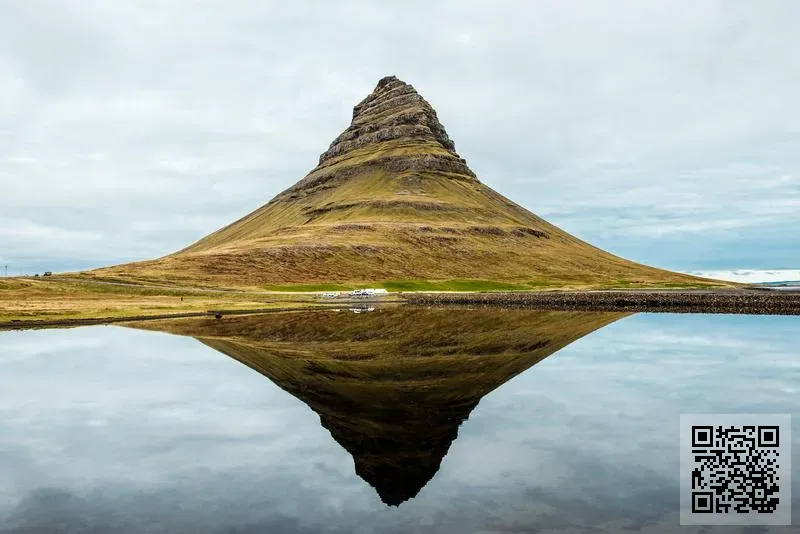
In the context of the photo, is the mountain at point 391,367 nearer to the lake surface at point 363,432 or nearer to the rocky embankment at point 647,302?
the lake surface at point 363,432

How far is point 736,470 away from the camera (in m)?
17.0

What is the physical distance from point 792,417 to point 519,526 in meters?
17.2

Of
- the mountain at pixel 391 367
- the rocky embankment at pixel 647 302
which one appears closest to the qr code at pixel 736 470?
the mountain at pixel 391 367

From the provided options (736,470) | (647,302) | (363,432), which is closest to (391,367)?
(363,432)

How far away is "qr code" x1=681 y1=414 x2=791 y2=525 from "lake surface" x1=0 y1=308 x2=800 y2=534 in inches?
18.2

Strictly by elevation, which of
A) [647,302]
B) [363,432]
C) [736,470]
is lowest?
[363,432]

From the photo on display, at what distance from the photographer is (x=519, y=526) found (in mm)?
13867

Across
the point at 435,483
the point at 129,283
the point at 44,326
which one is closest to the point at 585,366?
the point at 435,483

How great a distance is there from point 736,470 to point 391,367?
22834 mm

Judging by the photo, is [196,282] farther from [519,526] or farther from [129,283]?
[519,526]

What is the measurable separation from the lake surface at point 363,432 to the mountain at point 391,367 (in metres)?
0.17

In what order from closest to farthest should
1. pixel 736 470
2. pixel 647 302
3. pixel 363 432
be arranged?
pixel 736 470, pixel 363 432, pixel 647 302

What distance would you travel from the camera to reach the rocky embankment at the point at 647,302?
3910 inches

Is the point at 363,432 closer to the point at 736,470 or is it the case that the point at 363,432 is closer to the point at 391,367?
the point at 736,470
